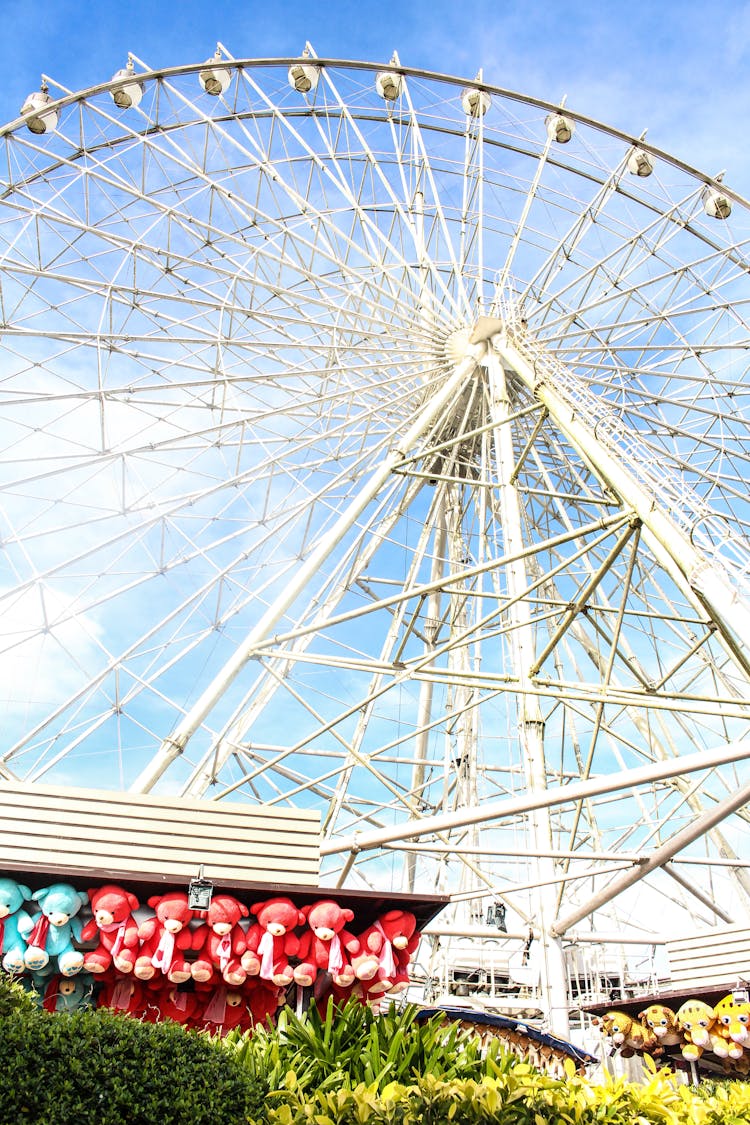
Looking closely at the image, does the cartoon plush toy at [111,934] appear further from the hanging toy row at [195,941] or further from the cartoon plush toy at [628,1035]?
the cartoon plush toy at [628,1035]

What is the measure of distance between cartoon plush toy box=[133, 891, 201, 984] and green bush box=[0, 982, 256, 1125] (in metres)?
3.26

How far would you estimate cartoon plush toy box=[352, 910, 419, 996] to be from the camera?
928cm

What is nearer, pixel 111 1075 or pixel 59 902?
pixel 111 1075

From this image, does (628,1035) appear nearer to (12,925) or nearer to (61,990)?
(61,990)

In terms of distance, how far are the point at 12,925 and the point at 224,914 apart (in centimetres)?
196

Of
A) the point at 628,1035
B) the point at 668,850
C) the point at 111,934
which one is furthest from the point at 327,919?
the point at 628,1035

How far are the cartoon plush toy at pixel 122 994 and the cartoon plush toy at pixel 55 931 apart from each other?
1.29 ft

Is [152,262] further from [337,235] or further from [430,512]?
[430,512]

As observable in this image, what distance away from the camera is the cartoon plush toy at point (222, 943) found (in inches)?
355

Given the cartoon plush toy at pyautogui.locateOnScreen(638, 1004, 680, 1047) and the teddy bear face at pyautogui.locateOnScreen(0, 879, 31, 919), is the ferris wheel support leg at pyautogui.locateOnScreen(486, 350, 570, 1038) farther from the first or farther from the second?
the teddy bear face at pyautogui.locateOnScreen(0, 879, 31, 919)

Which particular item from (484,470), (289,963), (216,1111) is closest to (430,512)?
(484,470)

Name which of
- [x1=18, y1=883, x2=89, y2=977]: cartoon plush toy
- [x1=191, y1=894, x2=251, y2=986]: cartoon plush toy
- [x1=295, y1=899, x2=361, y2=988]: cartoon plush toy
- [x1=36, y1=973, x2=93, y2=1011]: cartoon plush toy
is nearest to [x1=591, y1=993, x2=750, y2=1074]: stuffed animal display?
[x1=295, y1=899, x2=361, y2=988]: cartoon plush toy

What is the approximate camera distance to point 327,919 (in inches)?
364

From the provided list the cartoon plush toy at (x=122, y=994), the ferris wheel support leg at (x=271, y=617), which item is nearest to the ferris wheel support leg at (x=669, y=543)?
the ferris wheel support leg at (x=271, y=617)
